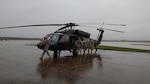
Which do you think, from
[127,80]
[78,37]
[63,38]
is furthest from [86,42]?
[127,80]

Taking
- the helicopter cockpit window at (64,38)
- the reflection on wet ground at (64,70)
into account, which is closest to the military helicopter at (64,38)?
the helicopter cockpit window at (64,38)

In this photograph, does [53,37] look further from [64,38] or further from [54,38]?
[64,38]

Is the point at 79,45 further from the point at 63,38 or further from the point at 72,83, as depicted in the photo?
the point at 72,83

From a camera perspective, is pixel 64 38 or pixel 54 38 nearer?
pixel 54 38

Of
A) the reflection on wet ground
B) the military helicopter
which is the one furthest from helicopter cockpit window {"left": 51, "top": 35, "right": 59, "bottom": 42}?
the reflection on wet ground

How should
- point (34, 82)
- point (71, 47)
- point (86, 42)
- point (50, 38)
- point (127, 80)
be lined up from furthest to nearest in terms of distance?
point (86, 42) → point (71, 47) → point (50, 38) → point (127, 80) → point (34, 82)

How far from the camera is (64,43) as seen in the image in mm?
14992

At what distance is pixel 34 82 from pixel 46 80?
1.63 ft

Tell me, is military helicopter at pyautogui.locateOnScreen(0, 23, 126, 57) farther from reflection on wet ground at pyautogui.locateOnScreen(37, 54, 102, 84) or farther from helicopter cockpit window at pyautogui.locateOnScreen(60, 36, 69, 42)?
reflection on wet ground at pyautogui.locateOnScreen(37, 54, 102, 84)

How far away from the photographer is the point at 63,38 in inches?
593

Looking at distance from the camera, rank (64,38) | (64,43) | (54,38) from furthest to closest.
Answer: (64,38), (64,43), (54,38)

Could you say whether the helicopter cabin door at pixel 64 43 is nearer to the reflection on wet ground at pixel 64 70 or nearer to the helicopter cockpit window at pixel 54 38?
the helicopter cockpit window at pixel 54 38

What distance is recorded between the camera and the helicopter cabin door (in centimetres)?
1468

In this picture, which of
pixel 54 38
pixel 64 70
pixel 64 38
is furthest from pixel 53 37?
pixel 64 70
